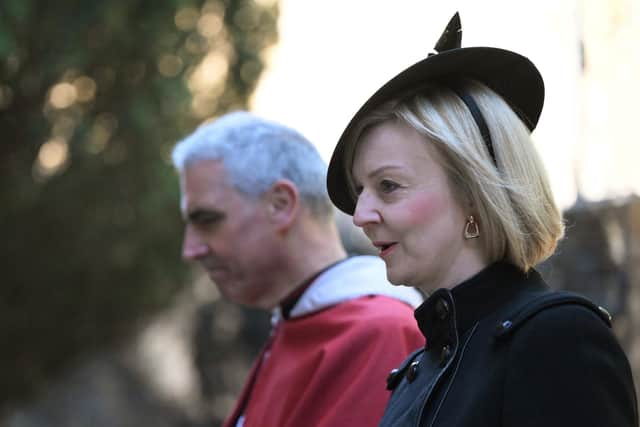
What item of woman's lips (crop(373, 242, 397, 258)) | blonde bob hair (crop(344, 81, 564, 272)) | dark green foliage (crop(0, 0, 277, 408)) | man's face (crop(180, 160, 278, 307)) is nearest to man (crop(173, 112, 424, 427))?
man's face (crop(180, 160, 278, 307))

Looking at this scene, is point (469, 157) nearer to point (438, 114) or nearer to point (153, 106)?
point (438, 114)

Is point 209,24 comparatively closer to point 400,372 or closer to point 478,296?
point 400,372

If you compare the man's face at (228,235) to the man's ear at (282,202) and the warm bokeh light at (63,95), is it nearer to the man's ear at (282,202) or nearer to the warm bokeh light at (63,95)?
the man's ear at (282,202)

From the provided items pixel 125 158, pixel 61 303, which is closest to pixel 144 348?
pixel 61 303

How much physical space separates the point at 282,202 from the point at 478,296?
62.0 inches

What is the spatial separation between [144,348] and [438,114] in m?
8.38

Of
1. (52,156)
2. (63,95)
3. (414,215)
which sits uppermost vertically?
(63,95)

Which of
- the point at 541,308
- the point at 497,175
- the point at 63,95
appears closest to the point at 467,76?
the point at 497,175

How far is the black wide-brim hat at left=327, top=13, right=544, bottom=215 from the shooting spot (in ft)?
6.23

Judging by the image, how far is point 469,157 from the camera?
1.83 m

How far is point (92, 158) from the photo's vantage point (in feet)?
23.1

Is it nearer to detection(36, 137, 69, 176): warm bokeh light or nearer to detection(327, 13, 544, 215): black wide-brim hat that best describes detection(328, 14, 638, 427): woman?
detection(327, 13, 544, 215): black wide-brim hat

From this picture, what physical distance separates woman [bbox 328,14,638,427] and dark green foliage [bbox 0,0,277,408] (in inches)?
132

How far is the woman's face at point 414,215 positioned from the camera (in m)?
1.87
